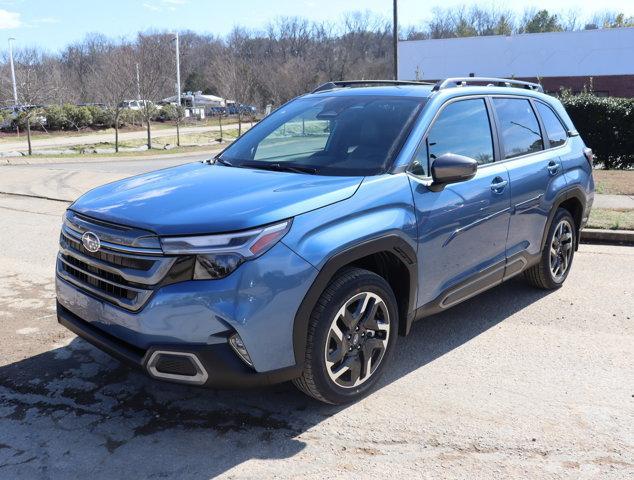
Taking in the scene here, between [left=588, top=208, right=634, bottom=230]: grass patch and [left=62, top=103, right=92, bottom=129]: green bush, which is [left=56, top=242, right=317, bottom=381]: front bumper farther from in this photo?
[left=62, top=103, right=92, bottom=129]: green bush

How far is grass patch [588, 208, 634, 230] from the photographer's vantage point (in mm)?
7859

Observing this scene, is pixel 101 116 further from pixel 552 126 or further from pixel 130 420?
pixel 130 420

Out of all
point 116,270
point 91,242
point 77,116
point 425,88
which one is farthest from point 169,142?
point 116,270

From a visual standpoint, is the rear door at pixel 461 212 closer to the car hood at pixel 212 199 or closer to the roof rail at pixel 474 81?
the roof rail at pixel 474 81

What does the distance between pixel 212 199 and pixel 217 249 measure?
436mm

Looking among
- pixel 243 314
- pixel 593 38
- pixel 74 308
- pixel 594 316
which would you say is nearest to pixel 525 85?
pixel 594 316

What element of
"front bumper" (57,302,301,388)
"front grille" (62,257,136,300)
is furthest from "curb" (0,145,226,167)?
"front bumper" (57,302,301,388)

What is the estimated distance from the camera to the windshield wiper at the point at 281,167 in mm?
3756

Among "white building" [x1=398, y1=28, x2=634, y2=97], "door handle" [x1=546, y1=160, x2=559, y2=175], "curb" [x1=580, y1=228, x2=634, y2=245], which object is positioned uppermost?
"white building" [x1=398, y1=28, x2=634, y2=97]

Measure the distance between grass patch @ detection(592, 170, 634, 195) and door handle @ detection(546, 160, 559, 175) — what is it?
20.7 feet

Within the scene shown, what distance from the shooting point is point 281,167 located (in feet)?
12.8

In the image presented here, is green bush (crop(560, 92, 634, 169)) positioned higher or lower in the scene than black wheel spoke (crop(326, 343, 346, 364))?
higher

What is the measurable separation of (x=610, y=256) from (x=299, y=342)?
527cm

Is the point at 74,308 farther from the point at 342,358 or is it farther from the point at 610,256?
the point at 610,256
